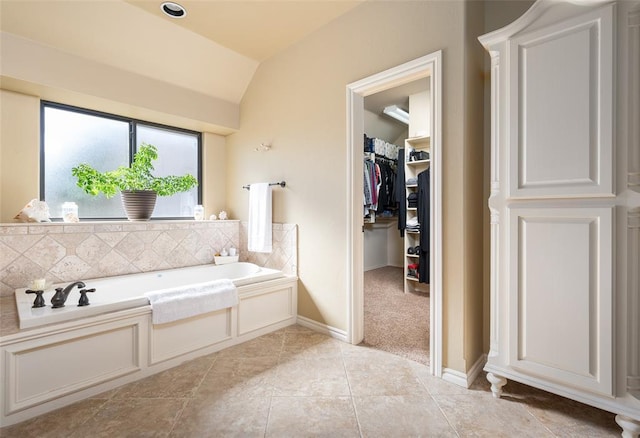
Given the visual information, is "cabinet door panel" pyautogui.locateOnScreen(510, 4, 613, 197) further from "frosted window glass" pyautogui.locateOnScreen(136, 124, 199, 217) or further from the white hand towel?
"frosted window glass" pyautogui.locateOnScreen(136, 124, 199, 217)

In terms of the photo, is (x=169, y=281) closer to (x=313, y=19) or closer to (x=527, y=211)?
(x=313, y=19)

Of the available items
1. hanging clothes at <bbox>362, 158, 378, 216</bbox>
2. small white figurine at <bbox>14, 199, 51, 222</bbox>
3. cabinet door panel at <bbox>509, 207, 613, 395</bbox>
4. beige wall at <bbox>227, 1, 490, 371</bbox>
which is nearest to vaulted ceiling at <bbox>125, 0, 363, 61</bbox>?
beige wall at <bbox>227, 1, 490, 371</bbox>

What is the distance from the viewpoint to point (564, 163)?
4.69 ft

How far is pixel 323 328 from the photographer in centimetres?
263

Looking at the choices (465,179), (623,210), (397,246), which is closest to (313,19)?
(465,179)

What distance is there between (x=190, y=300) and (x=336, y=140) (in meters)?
1.67

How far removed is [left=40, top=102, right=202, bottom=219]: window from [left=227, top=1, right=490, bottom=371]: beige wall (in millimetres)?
614

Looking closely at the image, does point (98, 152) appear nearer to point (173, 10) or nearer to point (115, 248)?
point (115, 248)

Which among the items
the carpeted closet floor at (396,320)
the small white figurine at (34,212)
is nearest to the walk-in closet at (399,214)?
the carpeted closet floor at (396,320)

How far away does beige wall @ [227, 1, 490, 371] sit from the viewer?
1.85 metres

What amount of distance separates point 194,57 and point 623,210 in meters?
3.34

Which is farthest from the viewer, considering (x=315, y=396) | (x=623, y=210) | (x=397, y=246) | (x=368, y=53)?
(x=397, y=246)

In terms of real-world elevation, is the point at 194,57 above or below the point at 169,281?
above

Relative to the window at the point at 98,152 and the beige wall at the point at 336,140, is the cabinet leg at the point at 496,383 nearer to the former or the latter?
the beige wall at the point at 336,140
